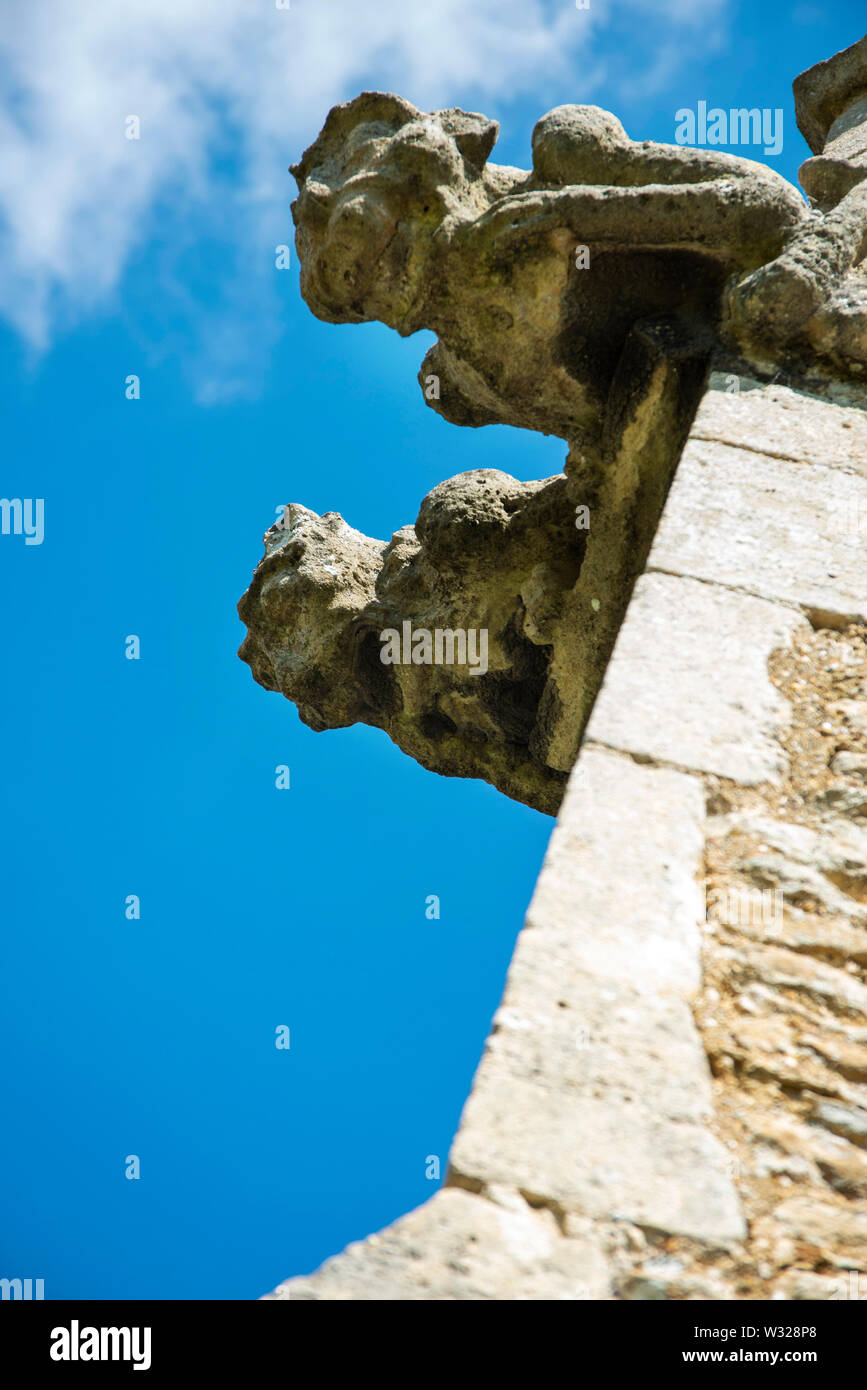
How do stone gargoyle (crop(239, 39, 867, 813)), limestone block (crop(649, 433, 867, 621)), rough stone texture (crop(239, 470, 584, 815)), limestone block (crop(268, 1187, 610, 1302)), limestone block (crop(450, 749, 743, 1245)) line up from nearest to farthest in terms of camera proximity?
limestone block (crop(268, 1187, 610, 1302))
limestone block (crop(450, 749, 743, 1245))
limestone block (crop(649, 433, 867, 621))
stone gargoyle (crop(239, 39, 867, 813))
rough stone texture (crop(239, 470, 584, 815))

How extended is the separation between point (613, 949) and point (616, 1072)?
21cm

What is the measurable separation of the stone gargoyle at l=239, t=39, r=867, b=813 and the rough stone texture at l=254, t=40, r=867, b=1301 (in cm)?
1

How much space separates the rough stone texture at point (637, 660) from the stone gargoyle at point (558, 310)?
0.4 inches

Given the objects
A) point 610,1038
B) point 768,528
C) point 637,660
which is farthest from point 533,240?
point 610,1038

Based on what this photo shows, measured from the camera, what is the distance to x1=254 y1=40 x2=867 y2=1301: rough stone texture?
1489 millimetres

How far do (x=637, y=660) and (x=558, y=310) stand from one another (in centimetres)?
139

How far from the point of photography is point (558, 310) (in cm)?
313

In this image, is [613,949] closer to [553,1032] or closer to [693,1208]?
[553,1032]

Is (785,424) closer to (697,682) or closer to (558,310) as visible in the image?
(558,310)

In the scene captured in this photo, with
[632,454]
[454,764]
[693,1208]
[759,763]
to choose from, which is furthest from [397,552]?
[693,1208]

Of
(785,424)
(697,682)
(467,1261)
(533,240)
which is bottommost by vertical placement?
(467,1261)

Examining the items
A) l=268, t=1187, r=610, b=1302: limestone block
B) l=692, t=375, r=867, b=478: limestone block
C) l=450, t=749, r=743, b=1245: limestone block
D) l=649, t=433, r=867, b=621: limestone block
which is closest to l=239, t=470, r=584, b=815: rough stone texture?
l=692, t=375, r=867, b=478: limestone block

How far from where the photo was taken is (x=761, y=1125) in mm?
1628

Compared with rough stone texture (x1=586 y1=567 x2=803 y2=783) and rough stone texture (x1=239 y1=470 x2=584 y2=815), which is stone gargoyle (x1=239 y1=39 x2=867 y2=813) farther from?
rough stone texture (x1=586 y1=567 x2=803 y2=783)
